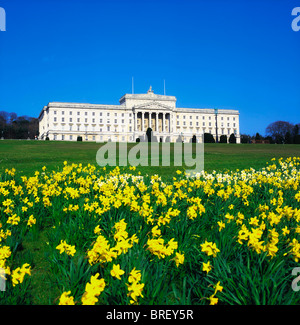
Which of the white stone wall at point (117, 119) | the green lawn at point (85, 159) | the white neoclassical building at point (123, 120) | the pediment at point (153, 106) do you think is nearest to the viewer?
the green lawn at point (85, 159)

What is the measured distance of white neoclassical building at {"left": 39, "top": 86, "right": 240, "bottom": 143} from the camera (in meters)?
85.1

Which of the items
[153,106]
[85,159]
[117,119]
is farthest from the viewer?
[117,119]

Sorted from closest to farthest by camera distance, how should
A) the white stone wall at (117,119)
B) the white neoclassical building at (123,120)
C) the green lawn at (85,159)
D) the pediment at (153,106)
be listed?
the green lawn at (85,159)
the white stone wall at (117,119)
the white neoclassical building at (123,120)
the pediment at (153,106)

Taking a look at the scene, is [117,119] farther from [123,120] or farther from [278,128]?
[278,128]

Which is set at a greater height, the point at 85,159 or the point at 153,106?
the point at 153,106

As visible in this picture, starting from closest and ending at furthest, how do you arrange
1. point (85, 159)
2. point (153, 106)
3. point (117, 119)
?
1. point (85, 159)
2. point (153, 106)
3. point (117, 119)

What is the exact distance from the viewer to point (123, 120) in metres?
89.0

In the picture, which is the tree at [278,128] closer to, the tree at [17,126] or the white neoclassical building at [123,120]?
the white neoclassical building at [123,120]

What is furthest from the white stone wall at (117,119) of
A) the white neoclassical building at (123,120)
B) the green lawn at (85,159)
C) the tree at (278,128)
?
the green lawn at (85,159)

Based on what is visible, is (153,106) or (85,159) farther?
(153,106)

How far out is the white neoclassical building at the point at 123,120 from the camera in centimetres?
8506

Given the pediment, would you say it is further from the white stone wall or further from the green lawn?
the green lawn

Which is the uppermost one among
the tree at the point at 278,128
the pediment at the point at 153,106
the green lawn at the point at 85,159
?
the pediment at the point at 153,106

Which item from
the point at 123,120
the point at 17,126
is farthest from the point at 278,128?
the point at 17,126
